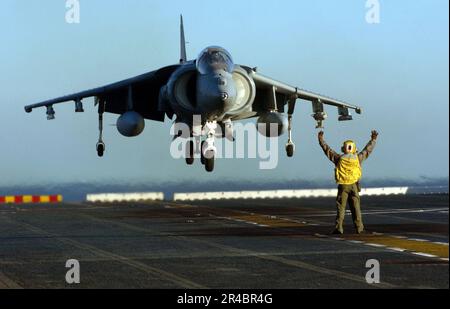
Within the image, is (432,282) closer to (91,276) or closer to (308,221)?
(91,276)

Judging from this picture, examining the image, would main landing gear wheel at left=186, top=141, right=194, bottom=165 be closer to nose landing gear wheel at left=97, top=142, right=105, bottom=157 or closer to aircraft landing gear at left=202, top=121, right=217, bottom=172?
aircraft landing gear at left=202, top=121, right=217, bottom=172

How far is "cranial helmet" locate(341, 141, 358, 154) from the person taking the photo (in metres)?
17.4

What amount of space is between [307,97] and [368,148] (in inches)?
818

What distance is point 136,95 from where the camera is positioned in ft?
121

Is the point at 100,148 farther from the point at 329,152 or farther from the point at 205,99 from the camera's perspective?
the point at 329,152

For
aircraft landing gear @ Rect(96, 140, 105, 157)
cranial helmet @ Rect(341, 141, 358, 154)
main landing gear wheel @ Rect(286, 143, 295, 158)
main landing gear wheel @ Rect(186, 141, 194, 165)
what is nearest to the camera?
cranial helmet @ Rect(341, 141, 358, 154)

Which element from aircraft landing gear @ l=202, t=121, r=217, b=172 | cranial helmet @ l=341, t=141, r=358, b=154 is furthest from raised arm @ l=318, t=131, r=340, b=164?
aircraft landing gear @ l=202, t=121, r=217, b=172

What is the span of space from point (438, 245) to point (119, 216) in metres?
11.9

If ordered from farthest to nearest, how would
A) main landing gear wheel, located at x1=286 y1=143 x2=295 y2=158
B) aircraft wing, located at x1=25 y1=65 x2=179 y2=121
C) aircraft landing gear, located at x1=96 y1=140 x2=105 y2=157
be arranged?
aircraft wing, located at x1=25 y1=65 x2=179 y2=121, main landing gear wheel, located at x1=286 y1=143 x2=295 y2=158, aircraft landing gear, located at x1=96 y1=140 x2=105 y2=157

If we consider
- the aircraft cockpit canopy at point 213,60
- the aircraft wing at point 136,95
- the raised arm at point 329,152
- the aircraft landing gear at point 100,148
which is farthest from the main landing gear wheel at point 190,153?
the raised arm at point 329,152

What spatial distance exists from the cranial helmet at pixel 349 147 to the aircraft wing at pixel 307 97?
17.5 metres

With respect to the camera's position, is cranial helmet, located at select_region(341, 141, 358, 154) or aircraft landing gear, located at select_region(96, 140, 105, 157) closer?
cranial helmet, located at select_region(341, 141, 358, 154)

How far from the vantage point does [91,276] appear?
36.7ft
